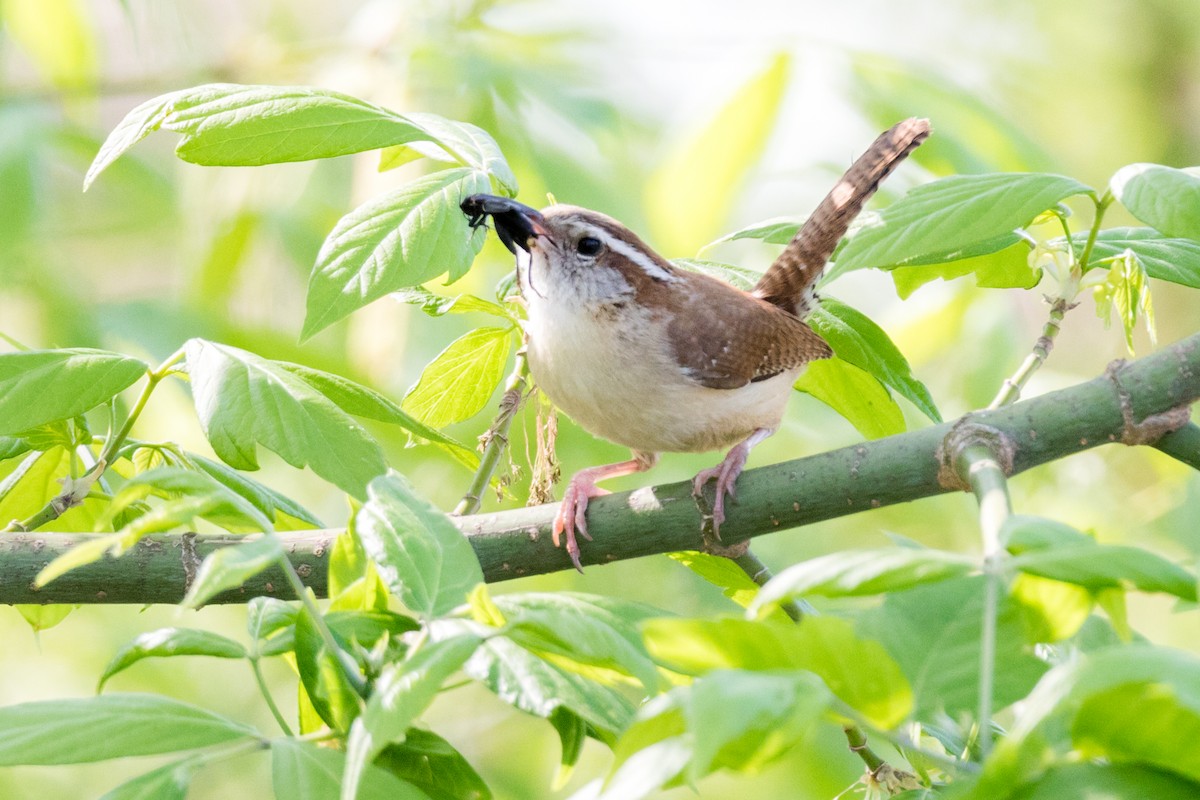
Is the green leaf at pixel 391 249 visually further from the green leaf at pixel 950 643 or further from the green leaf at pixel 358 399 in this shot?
the green leaf at pixel 950 643


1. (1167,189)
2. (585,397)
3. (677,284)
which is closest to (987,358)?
(677,284)

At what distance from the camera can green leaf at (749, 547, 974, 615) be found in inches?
32.9

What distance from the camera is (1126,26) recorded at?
618cm

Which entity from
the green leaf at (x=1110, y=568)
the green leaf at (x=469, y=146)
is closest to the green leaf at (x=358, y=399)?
the green leaf at (x=469, y=146)

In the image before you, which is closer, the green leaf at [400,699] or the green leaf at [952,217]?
the green leaf at [400,699]

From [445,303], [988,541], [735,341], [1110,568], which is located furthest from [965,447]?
[735,341]

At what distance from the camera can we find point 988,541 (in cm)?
105

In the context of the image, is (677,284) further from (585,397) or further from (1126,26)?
(1126,26)

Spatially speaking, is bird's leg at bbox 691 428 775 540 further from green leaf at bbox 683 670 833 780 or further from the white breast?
green leaf at bbox 683 670 833 780

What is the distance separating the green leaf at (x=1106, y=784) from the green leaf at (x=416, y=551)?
518 mm

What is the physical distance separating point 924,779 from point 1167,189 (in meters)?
0.72

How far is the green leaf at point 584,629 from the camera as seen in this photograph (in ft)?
3.12

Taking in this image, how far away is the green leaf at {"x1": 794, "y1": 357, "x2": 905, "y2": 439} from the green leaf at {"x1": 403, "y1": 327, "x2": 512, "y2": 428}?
57cm

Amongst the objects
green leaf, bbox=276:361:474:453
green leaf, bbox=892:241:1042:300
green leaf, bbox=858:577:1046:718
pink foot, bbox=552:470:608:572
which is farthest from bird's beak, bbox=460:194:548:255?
green leaf, bbox=858:577:1046:718
